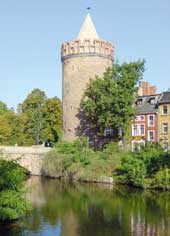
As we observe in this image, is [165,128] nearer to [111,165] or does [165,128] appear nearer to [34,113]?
[111,165]

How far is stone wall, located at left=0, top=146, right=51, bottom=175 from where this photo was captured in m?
42.4

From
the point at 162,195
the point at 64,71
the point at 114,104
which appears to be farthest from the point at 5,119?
the point at 162,195

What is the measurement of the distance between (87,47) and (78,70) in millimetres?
2483

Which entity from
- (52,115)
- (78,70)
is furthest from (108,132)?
(52,115)

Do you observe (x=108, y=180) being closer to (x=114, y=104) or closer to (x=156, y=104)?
(x=114, y=104)

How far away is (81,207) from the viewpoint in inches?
993

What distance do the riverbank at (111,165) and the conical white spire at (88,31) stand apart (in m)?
11.5

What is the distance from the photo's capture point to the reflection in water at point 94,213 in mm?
19250

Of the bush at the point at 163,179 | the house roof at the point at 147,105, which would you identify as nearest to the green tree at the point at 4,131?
the house roof at the point at 147,105

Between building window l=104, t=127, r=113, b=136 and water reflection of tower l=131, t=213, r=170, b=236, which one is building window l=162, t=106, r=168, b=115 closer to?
building window l=104, t=127, r=113, b=136

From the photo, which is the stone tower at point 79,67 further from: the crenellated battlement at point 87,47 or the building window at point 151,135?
the building window at point 151,135

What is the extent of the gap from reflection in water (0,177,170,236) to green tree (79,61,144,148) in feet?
27.6

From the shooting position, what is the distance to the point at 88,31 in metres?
45.7

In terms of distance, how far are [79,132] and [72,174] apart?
25.9ft
